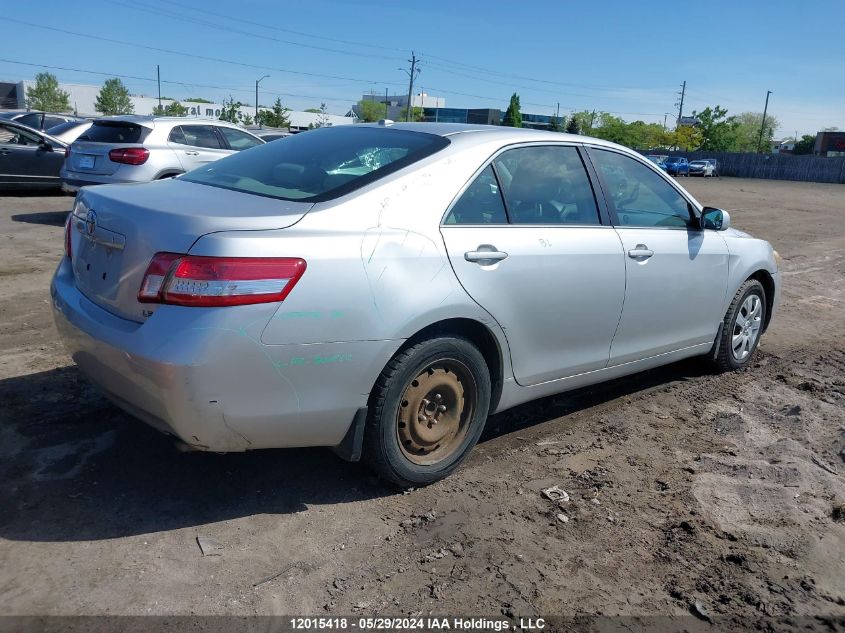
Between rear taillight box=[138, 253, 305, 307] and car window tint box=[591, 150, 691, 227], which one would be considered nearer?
rear taillight box=[138, 253, 305, 307]

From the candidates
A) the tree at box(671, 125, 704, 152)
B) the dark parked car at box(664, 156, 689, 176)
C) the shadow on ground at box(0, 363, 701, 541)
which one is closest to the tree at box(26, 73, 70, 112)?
the dark parked car at box(664, 156, 689, 176)

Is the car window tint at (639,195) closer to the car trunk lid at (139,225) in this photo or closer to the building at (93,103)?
the car trunk lid at (139,225)

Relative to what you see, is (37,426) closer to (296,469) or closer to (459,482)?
(296,469)

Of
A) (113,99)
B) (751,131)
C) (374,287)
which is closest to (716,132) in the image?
(751,131)

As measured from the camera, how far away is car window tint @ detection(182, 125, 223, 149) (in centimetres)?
1147

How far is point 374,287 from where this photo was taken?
3.12 metres

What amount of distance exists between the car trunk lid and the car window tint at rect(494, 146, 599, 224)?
1.22 meters

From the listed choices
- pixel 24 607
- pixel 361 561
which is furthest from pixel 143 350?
pixel 361 561

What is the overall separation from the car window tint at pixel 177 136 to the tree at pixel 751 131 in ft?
361

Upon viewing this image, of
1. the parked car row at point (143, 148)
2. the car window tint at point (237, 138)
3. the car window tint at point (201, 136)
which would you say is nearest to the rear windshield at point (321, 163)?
the parked car row at point (143, 148)

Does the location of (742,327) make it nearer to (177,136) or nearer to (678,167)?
(177,136)

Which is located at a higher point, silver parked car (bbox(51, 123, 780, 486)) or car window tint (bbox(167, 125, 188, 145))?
car window tint (bbox(167, 125, 188, 145))

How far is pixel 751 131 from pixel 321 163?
14388 cm

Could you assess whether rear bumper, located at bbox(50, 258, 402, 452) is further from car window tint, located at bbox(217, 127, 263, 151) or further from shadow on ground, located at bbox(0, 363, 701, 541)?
car window tint, located at bbox(217, 127, 263, 151)
